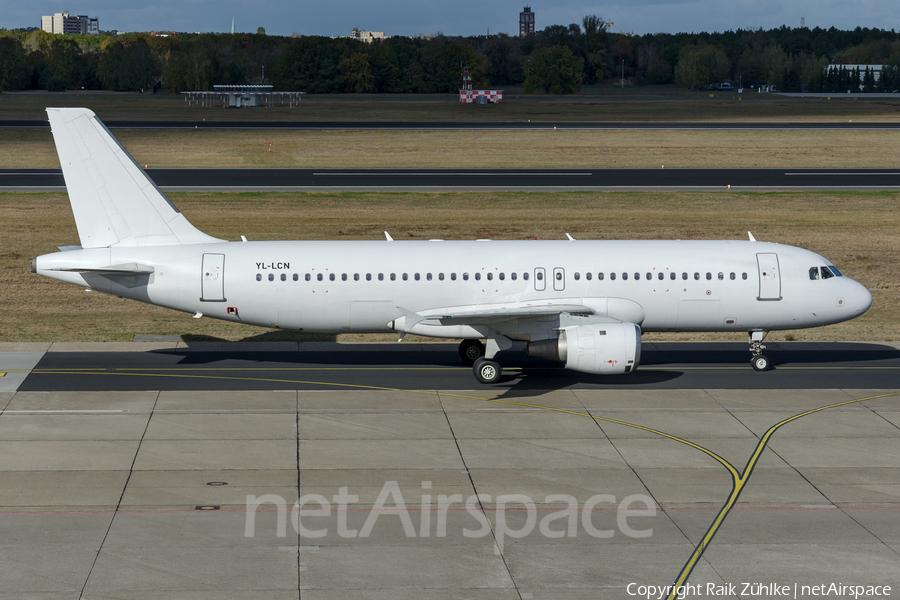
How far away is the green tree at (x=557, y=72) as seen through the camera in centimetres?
16950

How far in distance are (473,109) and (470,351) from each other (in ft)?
340

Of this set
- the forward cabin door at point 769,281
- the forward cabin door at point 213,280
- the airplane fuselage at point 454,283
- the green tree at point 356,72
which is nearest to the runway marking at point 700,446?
the airplane fuselage at point 454,283

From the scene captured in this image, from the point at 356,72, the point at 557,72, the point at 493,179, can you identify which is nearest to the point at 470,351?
the point at 493,179

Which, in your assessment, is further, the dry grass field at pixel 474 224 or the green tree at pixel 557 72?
the green tree at pixel 557 72

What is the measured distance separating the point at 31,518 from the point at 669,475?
13616 mm

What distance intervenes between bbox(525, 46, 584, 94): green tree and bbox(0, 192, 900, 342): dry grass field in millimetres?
110482

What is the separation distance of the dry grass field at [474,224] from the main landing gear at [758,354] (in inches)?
213

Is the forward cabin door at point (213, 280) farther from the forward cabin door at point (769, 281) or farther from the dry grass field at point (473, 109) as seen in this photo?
the dry grass field at point (473, 109)

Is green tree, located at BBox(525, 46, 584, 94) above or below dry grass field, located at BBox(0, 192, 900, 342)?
above

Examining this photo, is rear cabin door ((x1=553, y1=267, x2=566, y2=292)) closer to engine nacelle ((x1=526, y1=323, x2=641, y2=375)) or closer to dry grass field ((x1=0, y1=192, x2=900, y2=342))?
engine nacelle ((x1=526, y1=323, x2=641, y2=375))

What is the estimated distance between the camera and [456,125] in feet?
346

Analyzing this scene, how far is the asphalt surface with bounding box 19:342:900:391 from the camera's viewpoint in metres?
28.9

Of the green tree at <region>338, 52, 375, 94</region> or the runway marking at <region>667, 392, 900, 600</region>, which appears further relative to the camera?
the green tree at <region>338, 52, 375, 94</region>

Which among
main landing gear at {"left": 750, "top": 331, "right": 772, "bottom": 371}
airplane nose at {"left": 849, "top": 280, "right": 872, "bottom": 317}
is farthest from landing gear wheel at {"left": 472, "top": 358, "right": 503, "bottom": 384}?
airplane nose at {"left": 849, "top": 280, "right": 872, "bottom": 317}
